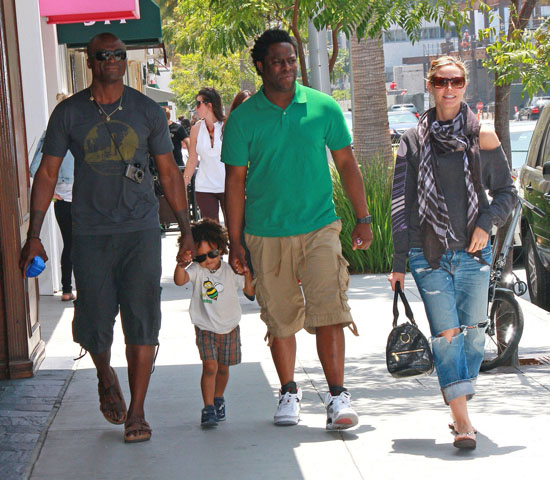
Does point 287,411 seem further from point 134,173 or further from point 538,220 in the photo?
point 538,220

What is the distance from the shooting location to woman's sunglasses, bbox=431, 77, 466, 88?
5.14 metres

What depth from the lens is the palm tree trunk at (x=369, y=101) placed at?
1373 centimetres

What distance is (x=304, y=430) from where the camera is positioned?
5.55m

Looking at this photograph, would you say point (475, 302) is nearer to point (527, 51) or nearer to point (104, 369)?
point (104, 369)

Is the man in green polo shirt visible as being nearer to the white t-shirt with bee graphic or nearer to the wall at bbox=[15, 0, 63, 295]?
the white t-shirt with bee graphic

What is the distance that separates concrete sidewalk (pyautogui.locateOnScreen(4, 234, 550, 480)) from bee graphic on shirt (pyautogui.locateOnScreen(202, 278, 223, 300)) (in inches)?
27.2

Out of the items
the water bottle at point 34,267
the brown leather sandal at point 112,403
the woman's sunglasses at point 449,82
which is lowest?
the brown leather sandal at point 112,403

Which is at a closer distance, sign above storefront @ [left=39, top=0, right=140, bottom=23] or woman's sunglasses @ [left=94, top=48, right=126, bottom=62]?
woman's sunglasses @ [left=94, top=48, right=126, bottom=62]

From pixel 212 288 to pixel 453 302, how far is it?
1.27 m

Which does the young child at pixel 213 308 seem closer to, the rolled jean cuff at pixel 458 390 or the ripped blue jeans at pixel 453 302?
the ripped blue jeans at pixel 453 302

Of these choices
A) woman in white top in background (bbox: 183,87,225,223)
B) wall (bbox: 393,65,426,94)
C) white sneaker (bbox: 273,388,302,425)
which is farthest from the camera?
wall (bbox: 393,65,426,94)

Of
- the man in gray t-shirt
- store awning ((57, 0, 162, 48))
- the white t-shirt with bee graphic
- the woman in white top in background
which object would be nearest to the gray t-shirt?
the man in gray t-shirt

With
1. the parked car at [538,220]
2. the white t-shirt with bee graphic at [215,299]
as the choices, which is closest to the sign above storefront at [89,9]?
the parked car at [538,220]

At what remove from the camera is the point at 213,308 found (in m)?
5.66
